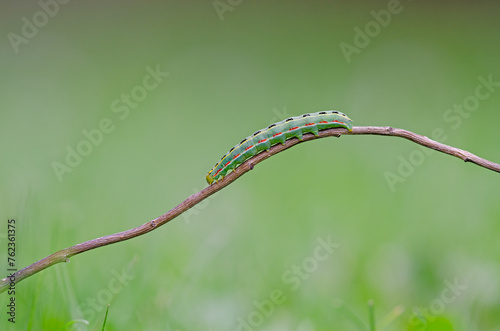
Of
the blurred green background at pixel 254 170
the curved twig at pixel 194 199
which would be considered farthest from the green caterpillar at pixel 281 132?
the blurred green background at pixel 254 170

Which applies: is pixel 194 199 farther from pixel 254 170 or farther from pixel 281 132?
pixel 254 170

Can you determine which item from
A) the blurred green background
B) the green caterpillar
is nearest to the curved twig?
the green caterpillar

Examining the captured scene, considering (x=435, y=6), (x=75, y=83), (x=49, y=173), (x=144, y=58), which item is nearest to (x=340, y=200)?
(x=49, y=173)

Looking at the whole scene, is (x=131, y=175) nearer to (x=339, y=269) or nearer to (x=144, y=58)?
(x=339, y=269)

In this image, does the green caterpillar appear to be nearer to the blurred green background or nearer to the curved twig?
the curved twig

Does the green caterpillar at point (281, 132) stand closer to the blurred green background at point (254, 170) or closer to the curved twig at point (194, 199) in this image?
the curved twig at point (194, 199)

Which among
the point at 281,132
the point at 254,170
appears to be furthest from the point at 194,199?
the point at 254,170
